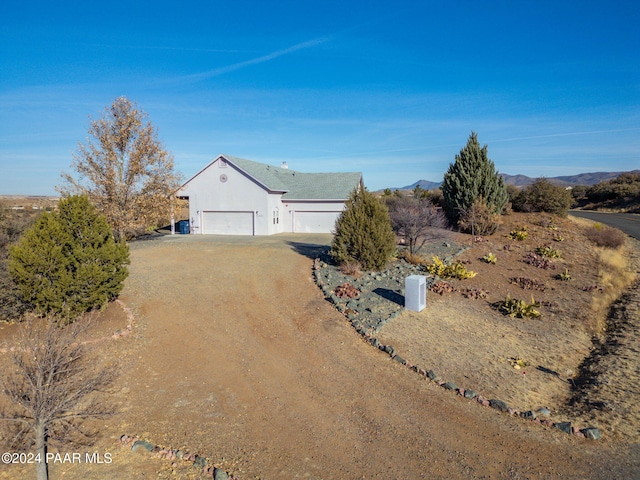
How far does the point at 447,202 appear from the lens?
2612cm

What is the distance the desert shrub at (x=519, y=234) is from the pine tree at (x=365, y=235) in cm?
1031

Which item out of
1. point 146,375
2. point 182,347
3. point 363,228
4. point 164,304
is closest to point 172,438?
point 146,375

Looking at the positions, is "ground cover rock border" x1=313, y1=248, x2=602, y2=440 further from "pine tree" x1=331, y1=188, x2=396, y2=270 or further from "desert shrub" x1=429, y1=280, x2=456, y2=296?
"pine tree" x1=331, y1=188, x2=396, y2=270

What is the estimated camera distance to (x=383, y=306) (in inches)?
468

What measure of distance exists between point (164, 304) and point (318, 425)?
7.05 m

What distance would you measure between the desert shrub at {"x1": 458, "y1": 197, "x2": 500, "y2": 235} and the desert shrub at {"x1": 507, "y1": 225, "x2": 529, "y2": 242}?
1.15 metres

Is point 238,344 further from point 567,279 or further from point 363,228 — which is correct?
point 567,279

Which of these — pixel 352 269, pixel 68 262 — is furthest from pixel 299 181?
pixel 68 262

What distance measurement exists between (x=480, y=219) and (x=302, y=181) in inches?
615

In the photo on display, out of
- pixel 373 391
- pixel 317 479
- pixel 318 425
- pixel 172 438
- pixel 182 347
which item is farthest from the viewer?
pixel 182 347

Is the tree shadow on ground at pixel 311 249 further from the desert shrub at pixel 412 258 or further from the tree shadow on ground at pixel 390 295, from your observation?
the tree shadow on ground at pixel 390 295

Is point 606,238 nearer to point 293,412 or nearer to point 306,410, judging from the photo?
point 306,410

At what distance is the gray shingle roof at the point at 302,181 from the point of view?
28475 mm

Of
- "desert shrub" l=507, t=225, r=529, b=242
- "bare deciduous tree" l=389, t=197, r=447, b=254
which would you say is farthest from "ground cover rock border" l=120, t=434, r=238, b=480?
"desert shrub" l=507, t=225, r=529, b=242
